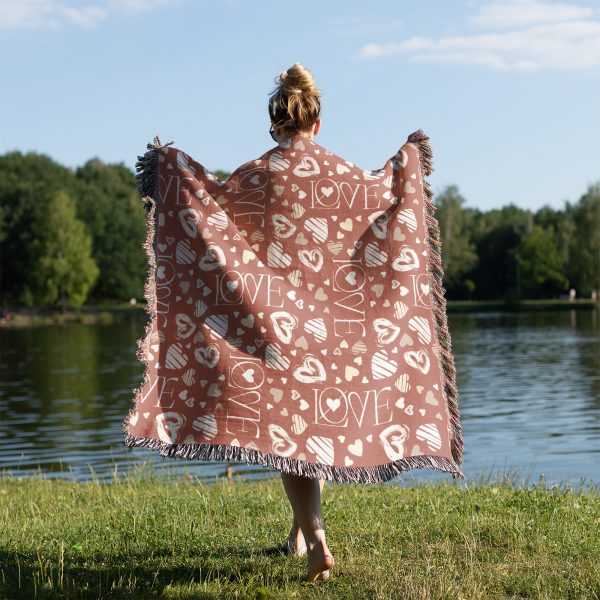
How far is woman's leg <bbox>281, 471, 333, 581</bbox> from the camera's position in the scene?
4656 millimetres

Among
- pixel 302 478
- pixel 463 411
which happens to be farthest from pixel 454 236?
pixel 302 478

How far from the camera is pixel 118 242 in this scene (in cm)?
7988

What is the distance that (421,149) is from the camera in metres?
5.28

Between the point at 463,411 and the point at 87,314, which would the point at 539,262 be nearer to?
the point at 87,314

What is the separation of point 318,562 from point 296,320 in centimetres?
111

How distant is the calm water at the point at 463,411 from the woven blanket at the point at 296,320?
3.70 m

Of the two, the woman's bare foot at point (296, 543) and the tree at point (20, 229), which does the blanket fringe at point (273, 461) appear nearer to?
the woman's bare foot at point (296, 543)

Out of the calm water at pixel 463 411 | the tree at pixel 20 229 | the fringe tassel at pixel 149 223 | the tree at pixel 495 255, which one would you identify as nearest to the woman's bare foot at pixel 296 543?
the fringe tassel at pixel 149 223

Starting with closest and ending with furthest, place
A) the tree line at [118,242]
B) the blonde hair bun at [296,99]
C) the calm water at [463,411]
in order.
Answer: the blonde hair bun at [296,99] < the calm water at [463,411] < the tree line at [118,242]

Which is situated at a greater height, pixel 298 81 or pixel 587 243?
pixel 587 243

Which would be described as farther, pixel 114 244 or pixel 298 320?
pixel 114 244

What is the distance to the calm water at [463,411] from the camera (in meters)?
13.6

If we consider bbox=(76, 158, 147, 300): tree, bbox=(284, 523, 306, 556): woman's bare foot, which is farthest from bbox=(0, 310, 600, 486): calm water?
bbox=(76, 158, 147, 300): tree

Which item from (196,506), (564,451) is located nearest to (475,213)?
(564,451)
